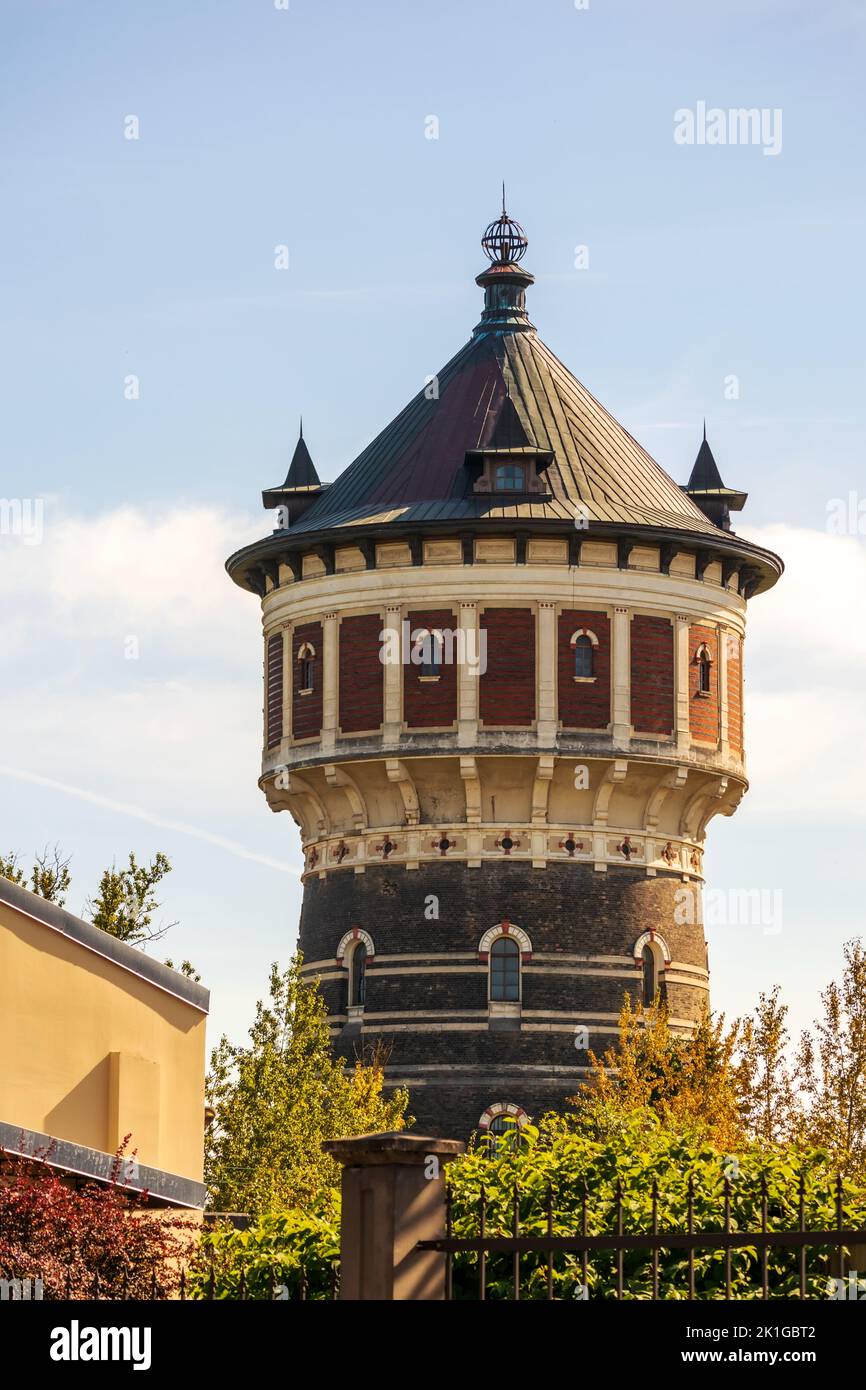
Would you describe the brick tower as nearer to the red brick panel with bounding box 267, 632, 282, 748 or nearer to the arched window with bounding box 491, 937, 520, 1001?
the arched window with bounding box 491, 937, 520, 1001

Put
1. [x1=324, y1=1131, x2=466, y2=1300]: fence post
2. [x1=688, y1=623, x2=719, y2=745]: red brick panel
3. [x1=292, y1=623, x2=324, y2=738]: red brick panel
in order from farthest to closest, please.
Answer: [x1=292, y1=623, x2=324, y2=738]: red brick panel → [x1=688, y1=623, x2=719, y2=745]: red brick panel → [x1=324, y1=1131, x2=466, y2=1300]: fence post

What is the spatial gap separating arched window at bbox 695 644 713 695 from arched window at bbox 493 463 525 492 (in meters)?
5.03

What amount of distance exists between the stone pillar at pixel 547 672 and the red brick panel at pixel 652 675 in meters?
1.73

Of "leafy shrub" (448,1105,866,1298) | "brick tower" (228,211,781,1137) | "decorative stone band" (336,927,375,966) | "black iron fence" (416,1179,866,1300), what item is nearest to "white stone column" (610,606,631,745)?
"brick tower" (228,211,781,1137)

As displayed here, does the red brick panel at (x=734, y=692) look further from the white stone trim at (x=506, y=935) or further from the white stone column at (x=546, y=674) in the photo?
the white stone trim at (x=506, y=935)

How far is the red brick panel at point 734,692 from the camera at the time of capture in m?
53.8

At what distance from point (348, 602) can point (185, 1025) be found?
1139 inches

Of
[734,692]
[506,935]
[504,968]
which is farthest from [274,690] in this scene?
[734,692]

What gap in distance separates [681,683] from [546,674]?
3.11 metres

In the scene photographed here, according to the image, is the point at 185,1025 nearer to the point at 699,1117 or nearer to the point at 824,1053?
the point at 699,1117

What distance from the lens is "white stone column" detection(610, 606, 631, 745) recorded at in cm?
5144

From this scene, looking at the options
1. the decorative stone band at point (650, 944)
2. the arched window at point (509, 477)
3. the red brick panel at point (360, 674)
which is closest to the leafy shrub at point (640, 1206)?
the decorative stone band at point (650, 944)

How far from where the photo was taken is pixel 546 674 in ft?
167

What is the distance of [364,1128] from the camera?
45.9 metres
